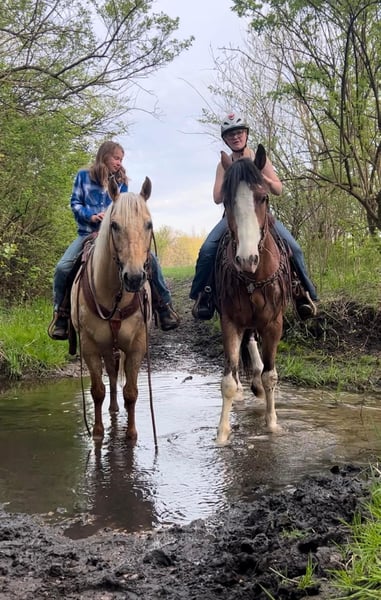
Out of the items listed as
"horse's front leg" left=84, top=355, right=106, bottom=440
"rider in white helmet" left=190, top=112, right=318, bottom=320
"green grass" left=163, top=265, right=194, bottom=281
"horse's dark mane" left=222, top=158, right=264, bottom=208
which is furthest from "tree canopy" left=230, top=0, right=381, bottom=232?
"green grass" left=163, top=265, right=194, bottom=281

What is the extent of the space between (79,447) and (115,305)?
134 cm

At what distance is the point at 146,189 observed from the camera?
194 inches

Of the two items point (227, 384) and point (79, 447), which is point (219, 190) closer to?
point (227, 384)

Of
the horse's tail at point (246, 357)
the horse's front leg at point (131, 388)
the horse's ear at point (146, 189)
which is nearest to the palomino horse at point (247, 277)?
the horse's ear at point (146, 189)

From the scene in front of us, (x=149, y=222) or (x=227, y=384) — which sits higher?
(x=149, y=222)

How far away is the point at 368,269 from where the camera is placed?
944 cm

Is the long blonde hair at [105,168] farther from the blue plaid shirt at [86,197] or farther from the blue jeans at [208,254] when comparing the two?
the blue jeans at [208,254]

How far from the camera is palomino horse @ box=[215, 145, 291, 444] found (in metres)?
4.93

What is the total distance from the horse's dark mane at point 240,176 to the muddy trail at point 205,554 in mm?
2360

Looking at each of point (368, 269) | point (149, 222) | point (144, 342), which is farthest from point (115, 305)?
point (368, 269)

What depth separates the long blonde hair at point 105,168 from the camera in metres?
5.73

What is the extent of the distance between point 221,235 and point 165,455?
2257mm

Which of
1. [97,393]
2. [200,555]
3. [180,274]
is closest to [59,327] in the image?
[97,393]

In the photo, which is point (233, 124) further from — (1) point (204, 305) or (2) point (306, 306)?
(2) point (306, 306)
